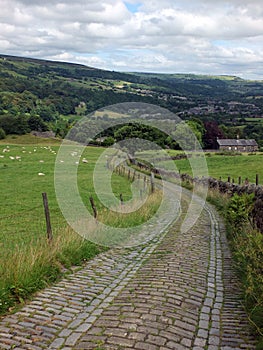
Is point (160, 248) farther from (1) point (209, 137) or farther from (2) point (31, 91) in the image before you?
(2) point (31, 91)

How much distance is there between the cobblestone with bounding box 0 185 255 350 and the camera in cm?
532

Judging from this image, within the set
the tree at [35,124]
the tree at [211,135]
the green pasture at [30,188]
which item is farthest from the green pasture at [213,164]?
the tree at [35,124]

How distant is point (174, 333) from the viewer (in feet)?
18.1

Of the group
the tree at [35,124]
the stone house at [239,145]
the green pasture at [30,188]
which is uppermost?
the tree at [35,124]

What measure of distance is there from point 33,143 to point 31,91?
4841 inches

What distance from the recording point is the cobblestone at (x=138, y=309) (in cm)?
532

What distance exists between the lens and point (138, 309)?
6309 mm

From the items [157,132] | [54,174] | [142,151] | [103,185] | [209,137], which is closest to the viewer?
[103,185]

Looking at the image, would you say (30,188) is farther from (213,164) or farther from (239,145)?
(239,145)

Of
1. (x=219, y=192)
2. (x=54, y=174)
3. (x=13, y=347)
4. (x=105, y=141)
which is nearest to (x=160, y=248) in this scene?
(x=13, y=347)

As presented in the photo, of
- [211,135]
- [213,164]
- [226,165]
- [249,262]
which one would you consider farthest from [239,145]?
[249,262]

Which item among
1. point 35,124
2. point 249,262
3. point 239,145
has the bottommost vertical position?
point 239,145

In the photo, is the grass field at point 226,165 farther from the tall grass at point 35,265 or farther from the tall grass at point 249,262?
the tall grass at point 35,265

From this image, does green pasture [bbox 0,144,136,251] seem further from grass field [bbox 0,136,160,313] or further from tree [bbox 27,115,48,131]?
tree [bbox 27,115,48,131]
